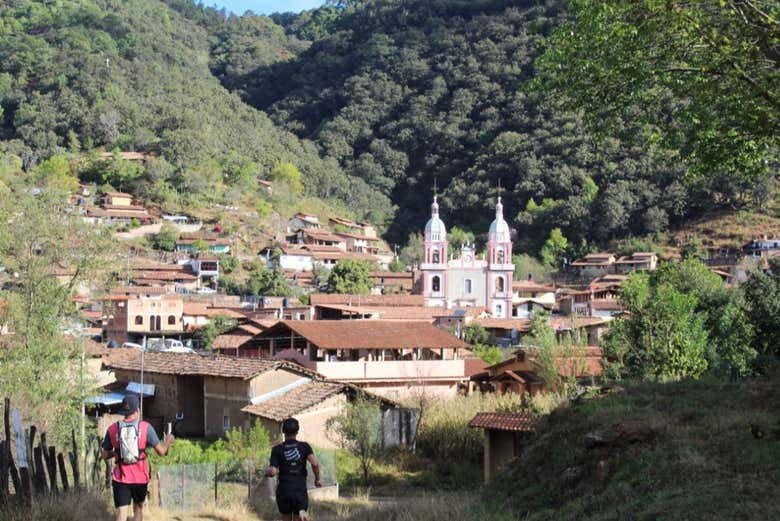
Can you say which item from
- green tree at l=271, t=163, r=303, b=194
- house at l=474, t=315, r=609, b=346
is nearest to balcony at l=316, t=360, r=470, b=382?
house at l=474, t=315, r=609, b=346

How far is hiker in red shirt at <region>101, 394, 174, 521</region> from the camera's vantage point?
9750 millimetres

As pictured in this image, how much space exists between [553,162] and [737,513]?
12028cm

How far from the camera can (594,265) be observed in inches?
3915

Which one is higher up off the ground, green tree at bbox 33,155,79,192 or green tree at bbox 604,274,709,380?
green tree at bbox 33,155,79,192

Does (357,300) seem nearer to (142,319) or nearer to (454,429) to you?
(142,319)

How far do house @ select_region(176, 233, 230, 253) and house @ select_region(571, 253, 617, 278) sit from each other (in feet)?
108

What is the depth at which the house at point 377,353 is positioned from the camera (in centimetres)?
3722

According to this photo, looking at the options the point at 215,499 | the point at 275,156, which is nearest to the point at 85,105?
the point at 275,156

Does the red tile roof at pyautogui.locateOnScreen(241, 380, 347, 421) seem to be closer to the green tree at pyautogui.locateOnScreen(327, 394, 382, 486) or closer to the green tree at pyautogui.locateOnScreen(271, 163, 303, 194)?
the green tree at pyautogui.locateOnScreen(327, 394, 382, 486)

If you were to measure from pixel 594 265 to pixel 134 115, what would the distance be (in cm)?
6453

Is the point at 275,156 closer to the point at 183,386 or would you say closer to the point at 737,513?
the point at 183,386

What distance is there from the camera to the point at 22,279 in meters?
26.0

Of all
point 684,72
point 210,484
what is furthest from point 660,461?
point 210,484

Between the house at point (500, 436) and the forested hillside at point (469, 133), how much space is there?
72.4m
